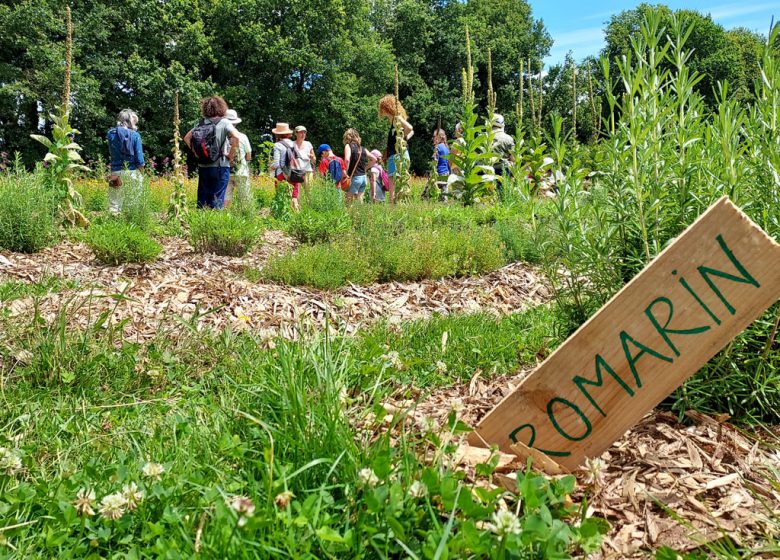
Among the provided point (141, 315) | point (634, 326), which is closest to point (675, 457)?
point (634, 326)

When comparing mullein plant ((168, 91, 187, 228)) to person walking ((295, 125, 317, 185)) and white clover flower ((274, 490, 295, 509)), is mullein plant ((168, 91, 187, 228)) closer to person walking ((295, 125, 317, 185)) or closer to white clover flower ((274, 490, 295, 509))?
person walking ((295, 125, 317, 185))

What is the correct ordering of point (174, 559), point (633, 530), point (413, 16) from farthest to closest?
point (413, 16)
point (633, 530)
point (174, 559)

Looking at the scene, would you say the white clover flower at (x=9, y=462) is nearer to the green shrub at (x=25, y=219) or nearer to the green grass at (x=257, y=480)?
the green grass at (x=257, y=480)

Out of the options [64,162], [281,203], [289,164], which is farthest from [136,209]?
[289,164]

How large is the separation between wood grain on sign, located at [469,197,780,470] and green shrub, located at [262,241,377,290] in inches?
118

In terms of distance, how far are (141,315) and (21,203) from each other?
273 centimetres

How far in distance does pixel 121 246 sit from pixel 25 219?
1.27 meters

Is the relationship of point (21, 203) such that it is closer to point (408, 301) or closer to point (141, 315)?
point (141, 315)

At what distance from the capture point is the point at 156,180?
14688mm

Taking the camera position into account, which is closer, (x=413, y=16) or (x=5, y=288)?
(x=5, y=288)

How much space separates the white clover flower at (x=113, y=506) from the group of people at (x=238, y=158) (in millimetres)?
6053

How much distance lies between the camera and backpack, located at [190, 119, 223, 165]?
769 centimetres

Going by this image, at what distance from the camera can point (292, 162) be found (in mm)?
9961

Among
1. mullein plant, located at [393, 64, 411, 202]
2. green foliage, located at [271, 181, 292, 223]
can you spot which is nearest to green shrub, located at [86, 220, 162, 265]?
green foliage, located at [271, 181, 292, 223]
